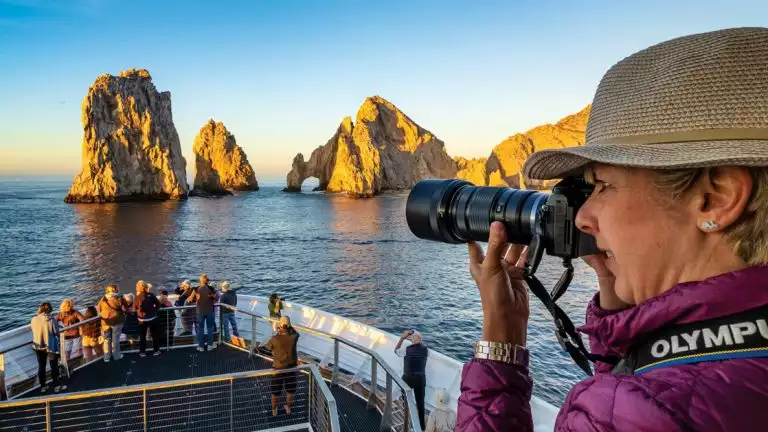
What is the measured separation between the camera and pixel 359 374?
7.62 m

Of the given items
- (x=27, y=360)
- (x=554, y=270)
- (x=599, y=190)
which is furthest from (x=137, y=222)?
(x=599, y=190)

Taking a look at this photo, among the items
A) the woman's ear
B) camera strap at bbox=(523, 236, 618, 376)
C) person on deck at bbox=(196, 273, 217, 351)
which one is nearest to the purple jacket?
the woman's ear

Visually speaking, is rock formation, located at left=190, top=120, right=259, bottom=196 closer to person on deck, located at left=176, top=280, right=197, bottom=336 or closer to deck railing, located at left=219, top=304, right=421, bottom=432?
person on deck, located at left=176, top=280, right=197, bottom=336

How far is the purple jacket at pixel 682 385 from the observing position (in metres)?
0.69

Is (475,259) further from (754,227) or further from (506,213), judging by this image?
(754,227)

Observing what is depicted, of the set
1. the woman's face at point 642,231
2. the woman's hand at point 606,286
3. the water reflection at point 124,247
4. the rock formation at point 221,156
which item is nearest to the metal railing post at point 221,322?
the woman's hand at point 606,286

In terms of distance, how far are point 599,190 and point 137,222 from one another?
5908 centimetres

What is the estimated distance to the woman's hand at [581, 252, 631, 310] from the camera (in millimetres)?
1493

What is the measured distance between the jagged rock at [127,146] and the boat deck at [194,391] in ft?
279

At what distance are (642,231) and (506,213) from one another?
2.67 feet

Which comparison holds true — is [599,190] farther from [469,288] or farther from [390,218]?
[390,218]

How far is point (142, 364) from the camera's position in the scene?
7.84 metres

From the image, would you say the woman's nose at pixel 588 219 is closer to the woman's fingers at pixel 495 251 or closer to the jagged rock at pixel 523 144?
the woman's fingers at pixel 495 251

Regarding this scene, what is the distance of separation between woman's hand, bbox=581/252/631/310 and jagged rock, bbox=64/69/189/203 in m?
92.9
